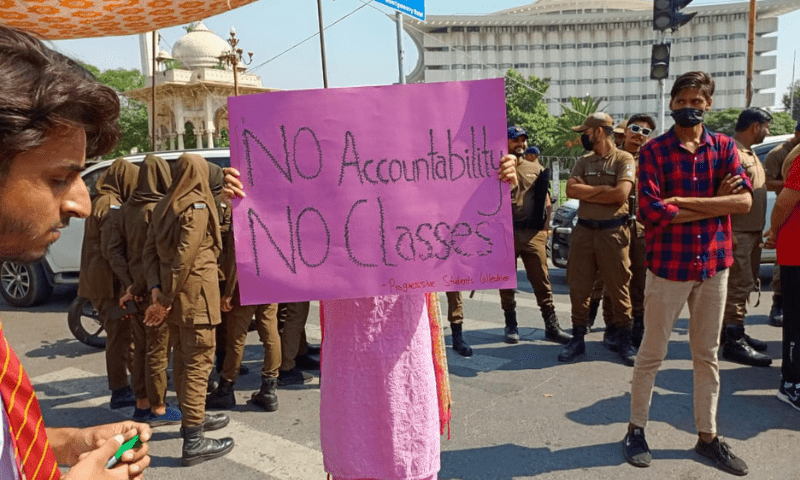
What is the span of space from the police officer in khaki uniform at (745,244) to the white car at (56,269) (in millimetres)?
5679

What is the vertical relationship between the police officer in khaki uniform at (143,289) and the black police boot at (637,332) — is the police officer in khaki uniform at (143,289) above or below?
above

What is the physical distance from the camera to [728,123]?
62.6 meters

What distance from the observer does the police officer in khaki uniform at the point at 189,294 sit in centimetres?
348

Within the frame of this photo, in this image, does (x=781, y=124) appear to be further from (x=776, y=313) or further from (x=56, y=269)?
(x=56, y=269)

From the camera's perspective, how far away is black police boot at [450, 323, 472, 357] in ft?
17.3

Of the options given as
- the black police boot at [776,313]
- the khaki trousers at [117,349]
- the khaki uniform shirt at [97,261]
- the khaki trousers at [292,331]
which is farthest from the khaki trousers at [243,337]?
the black police boot at [776,313]

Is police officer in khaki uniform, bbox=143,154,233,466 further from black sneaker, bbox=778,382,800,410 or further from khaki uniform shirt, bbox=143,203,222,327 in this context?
black sneaker, bbox=778,382,800,410

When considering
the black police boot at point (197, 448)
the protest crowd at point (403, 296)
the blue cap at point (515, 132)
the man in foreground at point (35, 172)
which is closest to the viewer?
→ the man in foreground at point (35, 172)

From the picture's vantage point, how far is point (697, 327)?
3145 millimetres

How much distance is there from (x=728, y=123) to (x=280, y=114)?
70.9m

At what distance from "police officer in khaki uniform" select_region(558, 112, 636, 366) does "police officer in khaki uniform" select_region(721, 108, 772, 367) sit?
2.64 feet

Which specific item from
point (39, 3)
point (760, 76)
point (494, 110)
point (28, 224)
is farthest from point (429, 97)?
point (760, 76)

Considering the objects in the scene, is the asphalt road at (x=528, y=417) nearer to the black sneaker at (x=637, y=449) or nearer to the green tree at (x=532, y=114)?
the black sneaker at (x=637, y=449)

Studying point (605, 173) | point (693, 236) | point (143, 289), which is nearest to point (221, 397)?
point (143, 289)
